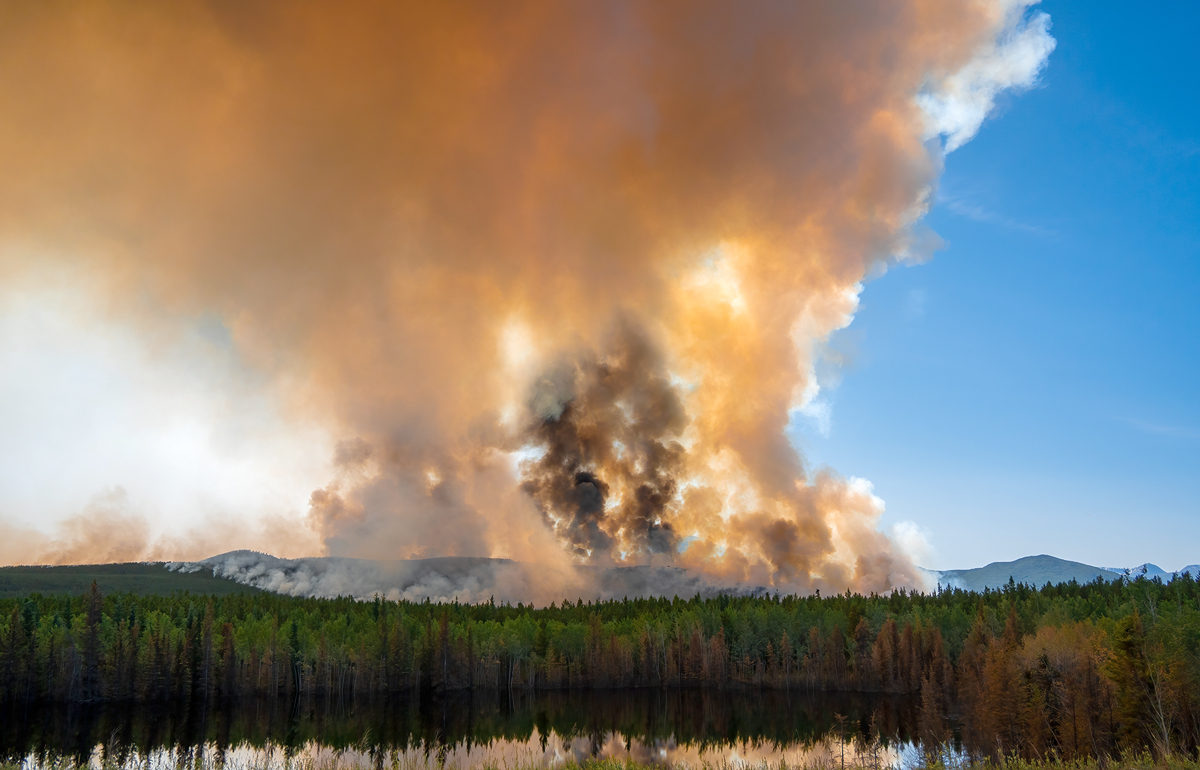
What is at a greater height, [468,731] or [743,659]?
[468,731]

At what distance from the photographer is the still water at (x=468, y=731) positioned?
272 feet

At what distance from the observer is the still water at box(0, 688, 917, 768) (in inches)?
3260

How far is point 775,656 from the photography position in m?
192

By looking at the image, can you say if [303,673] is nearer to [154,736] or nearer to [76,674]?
[76,674]

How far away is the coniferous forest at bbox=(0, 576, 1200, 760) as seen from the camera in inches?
3000

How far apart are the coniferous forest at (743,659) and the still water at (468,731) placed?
1214 cm

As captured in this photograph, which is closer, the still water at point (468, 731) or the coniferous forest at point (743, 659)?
the coniferous forest at point (743, 659)

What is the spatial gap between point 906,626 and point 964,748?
8013 cm

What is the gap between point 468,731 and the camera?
111938mm

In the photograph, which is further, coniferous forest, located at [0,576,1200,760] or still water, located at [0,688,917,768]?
still water, located at [0,688,917,768]

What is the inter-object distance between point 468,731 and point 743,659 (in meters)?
106

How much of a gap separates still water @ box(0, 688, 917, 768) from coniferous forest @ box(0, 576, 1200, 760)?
12.1m

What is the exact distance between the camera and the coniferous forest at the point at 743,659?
7619 centimetres

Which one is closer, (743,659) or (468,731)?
(468,731)
